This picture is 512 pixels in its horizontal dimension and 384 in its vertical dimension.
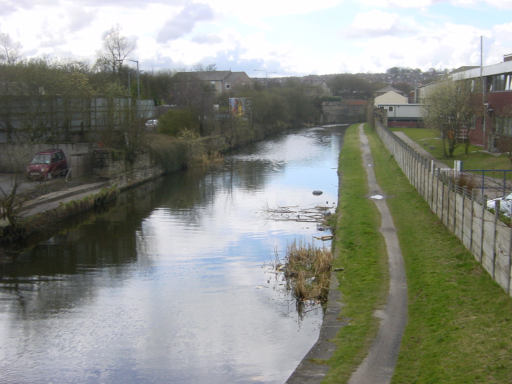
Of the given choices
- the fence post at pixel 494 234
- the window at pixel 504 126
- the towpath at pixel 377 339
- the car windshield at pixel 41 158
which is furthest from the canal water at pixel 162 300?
the window at pixel 504 126

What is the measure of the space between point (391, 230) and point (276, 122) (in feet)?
247

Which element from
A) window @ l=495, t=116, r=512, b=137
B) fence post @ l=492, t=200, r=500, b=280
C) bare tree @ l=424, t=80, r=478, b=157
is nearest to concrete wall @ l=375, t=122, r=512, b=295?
fence post @ l=492, t=200, r=500, b=280

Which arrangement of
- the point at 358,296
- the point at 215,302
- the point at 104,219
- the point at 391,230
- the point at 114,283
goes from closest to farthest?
1. the point at 358,296
2. the point at 215,302
3. the point at 114,283
4. the point at 391,230
5. the point at 104,219

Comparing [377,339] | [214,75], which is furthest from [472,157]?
[214,75]

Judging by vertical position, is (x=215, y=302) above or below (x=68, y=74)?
below

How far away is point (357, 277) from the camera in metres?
17.5

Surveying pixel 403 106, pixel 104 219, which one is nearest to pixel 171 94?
pixel 403 106

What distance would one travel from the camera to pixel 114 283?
789 inches

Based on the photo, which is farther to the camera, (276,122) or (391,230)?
(276,122)

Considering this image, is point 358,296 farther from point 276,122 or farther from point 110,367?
point 276,122

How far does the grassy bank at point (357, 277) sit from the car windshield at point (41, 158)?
1841cm

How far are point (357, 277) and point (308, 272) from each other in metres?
2.38

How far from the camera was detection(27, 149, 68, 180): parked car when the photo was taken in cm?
3491

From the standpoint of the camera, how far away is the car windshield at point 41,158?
35.9 metres
